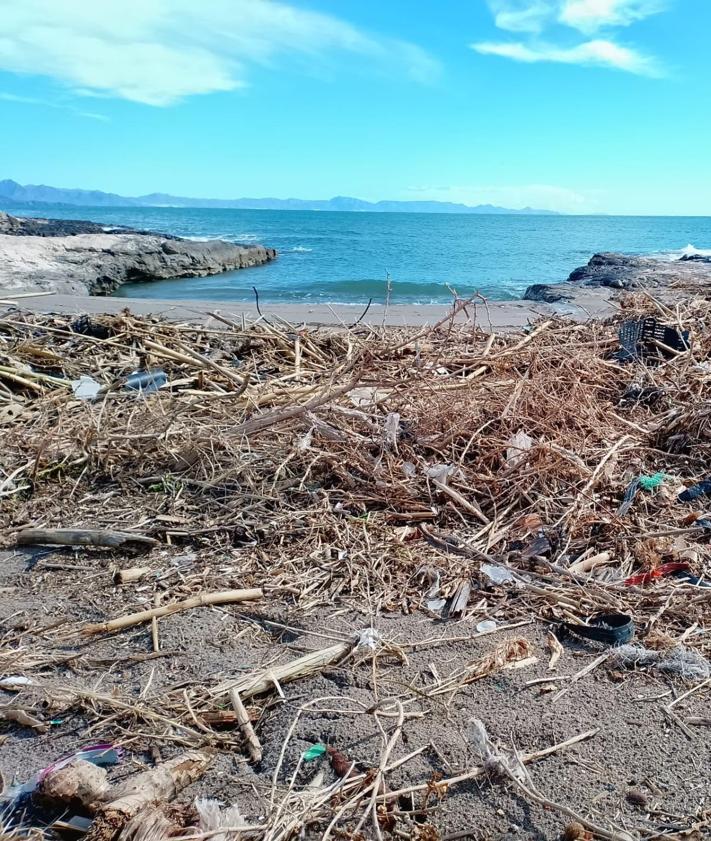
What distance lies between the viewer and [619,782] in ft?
5.80

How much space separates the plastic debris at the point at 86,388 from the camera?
4656mm

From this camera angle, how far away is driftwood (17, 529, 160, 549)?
3.01 m

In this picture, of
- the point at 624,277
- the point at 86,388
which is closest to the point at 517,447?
the point at 86,388

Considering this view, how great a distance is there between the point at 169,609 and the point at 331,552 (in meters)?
0.72

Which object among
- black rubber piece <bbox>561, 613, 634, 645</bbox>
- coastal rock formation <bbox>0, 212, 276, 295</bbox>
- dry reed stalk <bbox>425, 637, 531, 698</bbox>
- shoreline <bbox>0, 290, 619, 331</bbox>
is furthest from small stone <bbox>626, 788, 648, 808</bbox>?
coastal rock formation <bbox>0, 212, 276, 295</bbox>

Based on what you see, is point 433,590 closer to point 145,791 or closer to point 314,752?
point 314,752

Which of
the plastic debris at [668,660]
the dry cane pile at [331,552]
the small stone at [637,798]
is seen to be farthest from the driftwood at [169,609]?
the small stone at [637,798]

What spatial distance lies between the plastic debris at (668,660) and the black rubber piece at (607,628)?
1.6 inches

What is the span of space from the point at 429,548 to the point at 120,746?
58.7 inches

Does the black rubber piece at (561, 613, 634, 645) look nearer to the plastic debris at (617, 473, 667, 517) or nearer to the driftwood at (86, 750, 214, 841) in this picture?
the plastic debris at (617, 473, 667, 517)

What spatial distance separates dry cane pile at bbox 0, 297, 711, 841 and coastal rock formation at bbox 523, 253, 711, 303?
6151 millimetres

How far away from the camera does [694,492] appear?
11.2 ft

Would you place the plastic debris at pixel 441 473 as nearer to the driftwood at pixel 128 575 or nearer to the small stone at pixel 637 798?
the driftwood at pixel 128 575

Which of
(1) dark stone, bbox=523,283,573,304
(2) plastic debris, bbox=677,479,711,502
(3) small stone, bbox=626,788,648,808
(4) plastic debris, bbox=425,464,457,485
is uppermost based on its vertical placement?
(1) dark stone, bbox=523,283,573,304
